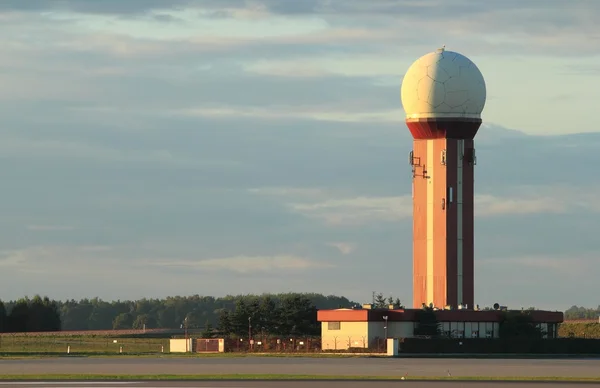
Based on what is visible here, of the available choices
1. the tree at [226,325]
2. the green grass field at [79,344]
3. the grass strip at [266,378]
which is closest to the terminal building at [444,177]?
the tree at [226,325]

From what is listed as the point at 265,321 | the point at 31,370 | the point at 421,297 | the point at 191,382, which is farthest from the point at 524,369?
the point at 265,321

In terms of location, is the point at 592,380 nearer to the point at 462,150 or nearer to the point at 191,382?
the point at 191,382

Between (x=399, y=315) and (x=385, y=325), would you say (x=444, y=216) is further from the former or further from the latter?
(x=385, y=325)

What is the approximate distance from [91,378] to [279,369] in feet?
41.8

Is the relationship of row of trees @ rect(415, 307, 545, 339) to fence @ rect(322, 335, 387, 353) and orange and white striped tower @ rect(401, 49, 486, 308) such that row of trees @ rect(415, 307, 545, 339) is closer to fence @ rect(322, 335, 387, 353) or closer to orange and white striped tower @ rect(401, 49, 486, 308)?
fence @ rect(322, 335, 387, 353)

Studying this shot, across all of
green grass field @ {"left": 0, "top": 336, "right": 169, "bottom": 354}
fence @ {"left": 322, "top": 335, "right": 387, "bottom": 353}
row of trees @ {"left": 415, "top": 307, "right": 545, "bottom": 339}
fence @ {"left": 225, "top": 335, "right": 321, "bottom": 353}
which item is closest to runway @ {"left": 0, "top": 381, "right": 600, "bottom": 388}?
fence @ {"left": 322, "top": 335, "right": 387, "bottom": 353}

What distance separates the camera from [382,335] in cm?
11731

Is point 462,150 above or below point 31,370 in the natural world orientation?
above

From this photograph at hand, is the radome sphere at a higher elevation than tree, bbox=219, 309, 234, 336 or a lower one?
higher

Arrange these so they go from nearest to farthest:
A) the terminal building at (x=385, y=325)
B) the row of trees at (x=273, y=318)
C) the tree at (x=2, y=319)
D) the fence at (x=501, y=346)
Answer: the fence at (x=501, y=346) < the terminal building at (x=385, y=325) < the row of trees at (x=273, y=318) < the tree at (x=2, y=319)

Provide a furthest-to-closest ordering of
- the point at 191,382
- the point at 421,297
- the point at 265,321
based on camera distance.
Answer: the point at 265,321 < the point at 421,297 < the point at 191,382

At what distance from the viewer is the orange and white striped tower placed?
123250mm

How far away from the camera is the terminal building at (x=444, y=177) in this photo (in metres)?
123

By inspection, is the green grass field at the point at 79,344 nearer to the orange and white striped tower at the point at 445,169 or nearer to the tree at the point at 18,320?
the tree at the point at 18,320
